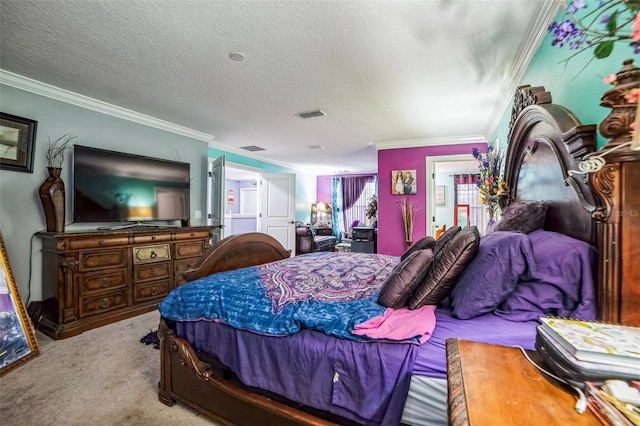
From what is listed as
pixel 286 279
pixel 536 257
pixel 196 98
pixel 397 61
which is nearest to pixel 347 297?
pixel 286 279

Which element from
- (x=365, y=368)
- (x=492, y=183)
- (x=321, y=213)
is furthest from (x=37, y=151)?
→ (x=321, y=213)

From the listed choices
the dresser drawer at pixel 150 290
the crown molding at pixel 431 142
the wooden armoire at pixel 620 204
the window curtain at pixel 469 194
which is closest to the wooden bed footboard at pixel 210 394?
the wooden armoire at pixel 620 204

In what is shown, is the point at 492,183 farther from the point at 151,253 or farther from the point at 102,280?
the point at 102,280

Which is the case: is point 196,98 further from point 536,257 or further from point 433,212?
point 433,212

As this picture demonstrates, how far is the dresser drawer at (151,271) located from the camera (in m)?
3.26

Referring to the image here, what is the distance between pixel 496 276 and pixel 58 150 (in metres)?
4.14

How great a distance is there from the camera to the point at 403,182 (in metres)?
4.98

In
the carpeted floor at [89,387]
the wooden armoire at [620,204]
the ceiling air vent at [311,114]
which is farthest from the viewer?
the ceiling air vent at [311,114]

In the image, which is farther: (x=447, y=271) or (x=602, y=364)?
(x=447, y=271)

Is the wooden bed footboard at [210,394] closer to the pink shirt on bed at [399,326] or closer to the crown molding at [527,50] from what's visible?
the pink shirt on bed at [399,326]

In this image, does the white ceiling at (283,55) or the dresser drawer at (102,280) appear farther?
the dresser drawer at (102,280)

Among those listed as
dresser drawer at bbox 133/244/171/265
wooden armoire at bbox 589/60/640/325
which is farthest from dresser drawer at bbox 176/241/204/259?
wooden armoire at bbox 589/60/640/325

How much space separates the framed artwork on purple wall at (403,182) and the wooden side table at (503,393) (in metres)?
4.28

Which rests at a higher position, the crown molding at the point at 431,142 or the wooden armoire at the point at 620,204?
the crown molding at the point at 431,142
